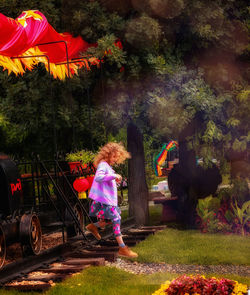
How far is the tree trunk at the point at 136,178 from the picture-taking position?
15.4 metres

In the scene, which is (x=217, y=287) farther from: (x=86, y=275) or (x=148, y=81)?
(x=148, y=81)

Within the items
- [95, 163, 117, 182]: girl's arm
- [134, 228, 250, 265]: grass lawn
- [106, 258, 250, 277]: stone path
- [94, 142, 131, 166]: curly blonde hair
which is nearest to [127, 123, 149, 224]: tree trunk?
[134, 228, 250, 265]: grass lawn

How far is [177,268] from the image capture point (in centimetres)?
1041

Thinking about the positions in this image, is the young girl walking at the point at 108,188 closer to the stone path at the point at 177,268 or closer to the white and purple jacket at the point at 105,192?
the white and purple jacket at the point at 105,192

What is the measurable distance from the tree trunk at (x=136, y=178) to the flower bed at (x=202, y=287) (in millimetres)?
9709

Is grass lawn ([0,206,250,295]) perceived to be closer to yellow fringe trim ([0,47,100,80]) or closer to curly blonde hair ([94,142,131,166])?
curly blonde hair ([94,142,131,166])

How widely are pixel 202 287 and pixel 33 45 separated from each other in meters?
7.21

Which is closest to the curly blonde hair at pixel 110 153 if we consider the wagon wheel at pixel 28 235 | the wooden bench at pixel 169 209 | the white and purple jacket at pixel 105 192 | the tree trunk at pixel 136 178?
the white and purple jacket at pixel 105 192

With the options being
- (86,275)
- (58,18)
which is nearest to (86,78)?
(58,18)

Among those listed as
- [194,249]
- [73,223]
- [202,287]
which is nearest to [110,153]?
[73,223]

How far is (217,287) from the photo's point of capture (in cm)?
549

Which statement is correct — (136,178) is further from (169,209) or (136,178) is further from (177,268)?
(177,268)

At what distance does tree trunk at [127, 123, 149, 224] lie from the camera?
50.4ft

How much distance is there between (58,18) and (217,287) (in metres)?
9.99
